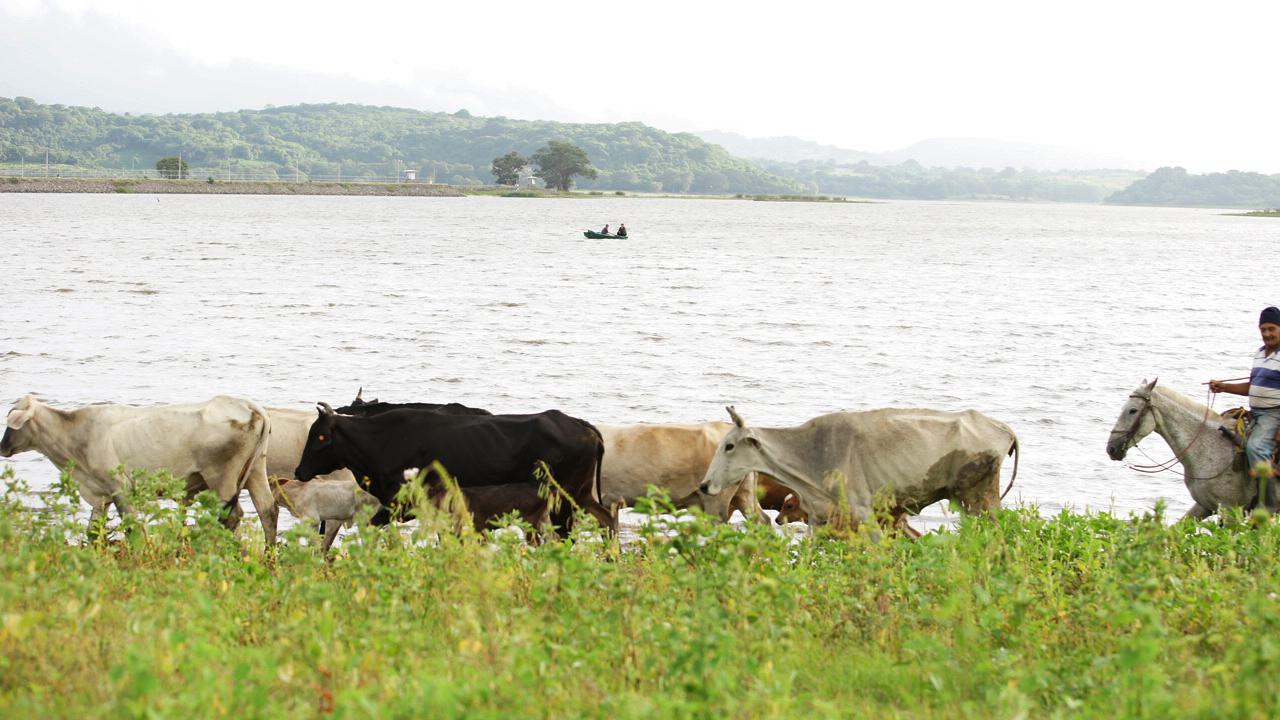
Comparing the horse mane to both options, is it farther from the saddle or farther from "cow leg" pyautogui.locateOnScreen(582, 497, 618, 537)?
"cow leg" pyautogui.locateOnScreen(582, 497, 618, 537)

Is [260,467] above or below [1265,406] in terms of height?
below

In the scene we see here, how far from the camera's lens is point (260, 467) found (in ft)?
39.4

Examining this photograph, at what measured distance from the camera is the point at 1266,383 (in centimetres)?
1112

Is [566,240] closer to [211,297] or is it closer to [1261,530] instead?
[211,297]

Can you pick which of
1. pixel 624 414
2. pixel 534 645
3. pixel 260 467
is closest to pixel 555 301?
pixel 624 414

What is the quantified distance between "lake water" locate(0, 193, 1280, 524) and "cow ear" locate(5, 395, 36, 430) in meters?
3.91

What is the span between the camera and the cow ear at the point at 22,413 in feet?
36.5

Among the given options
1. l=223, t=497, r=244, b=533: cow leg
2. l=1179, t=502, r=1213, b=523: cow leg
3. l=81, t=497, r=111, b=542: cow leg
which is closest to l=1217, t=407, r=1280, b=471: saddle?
l=1179, t=502, r=1213, b=523: cow leg

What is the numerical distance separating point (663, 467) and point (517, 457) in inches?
69.7

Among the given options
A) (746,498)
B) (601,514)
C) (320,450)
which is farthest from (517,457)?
(746,498)

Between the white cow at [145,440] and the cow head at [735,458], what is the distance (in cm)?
504

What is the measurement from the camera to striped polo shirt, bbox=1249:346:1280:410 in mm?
11023

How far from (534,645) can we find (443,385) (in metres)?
16.3

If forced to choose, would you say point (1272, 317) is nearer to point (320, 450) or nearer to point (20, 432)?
point (320, 450)
